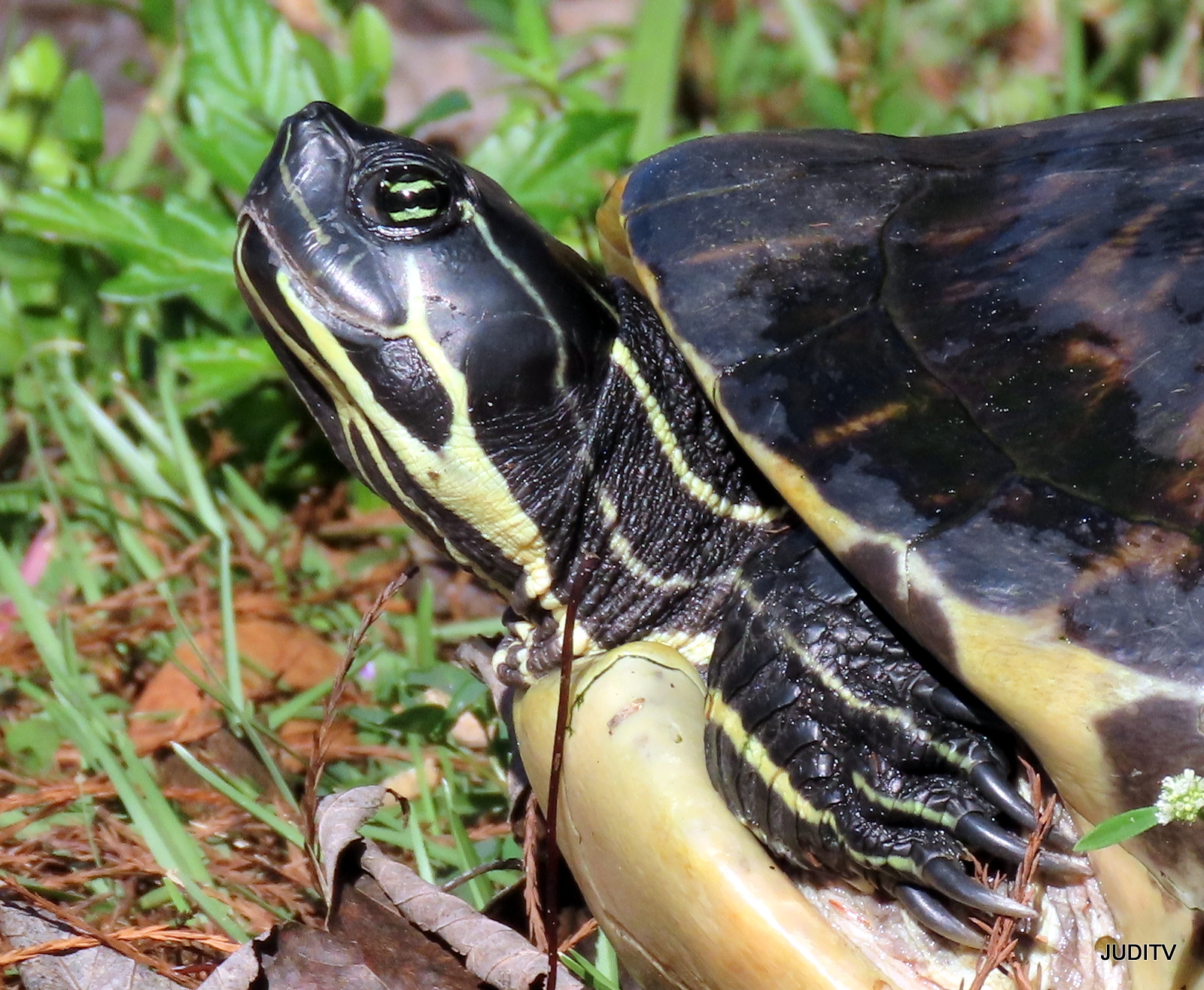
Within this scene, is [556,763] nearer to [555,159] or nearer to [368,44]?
[555,159]

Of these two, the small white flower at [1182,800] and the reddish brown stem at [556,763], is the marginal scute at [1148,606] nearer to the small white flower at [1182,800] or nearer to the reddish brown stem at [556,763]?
the small white flower at [1182,800]

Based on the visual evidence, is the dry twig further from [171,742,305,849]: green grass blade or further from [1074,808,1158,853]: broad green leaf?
[171,742,305,849]: green grass blade

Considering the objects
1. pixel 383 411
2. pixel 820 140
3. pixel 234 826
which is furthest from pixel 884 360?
pixel 234 826

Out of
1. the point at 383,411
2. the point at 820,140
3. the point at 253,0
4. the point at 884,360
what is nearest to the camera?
the point at 884,360

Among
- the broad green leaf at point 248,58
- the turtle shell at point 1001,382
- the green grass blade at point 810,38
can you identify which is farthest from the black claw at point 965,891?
the green grass blade at point 810,38

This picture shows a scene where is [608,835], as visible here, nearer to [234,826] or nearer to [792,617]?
[792,617]

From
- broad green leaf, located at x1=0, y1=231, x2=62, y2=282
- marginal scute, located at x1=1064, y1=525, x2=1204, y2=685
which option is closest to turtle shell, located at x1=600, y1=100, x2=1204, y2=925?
marginal scute, located at x1=1064, y1=525, x2=1204, y2=685
